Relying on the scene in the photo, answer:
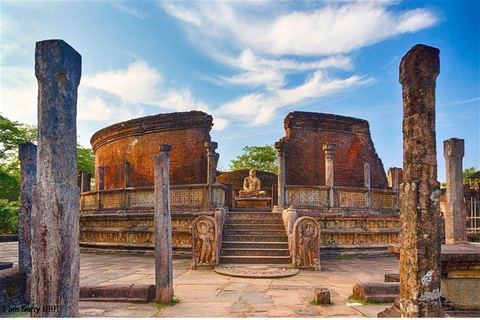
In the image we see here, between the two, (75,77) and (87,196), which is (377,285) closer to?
(75,77)

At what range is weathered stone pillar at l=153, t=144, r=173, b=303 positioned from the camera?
5.30 metres

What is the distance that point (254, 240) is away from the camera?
32.0 ft

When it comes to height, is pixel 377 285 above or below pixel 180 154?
below

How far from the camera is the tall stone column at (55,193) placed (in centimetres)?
322

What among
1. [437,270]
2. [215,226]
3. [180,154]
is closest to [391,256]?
[215,226]

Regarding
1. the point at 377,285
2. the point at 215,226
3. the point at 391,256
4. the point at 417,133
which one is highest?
the point at 417,133

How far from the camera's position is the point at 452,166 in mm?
8328

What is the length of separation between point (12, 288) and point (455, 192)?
9.13 meters

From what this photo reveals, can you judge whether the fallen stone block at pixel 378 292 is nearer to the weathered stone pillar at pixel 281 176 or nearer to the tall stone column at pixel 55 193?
the tall stone column at pixel 55 193

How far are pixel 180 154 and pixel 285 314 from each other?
1331 cm

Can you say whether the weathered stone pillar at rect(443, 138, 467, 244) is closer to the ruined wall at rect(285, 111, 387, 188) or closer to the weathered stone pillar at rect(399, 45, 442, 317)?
the weathered stone pillar at rect(399, 45, 442, 317)

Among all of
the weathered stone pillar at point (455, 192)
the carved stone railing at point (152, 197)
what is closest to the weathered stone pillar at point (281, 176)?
the carved stone railing at point (152, 197)

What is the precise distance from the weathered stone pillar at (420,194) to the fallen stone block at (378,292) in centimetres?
163

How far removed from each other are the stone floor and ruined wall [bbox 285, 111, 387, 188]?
7856mm
